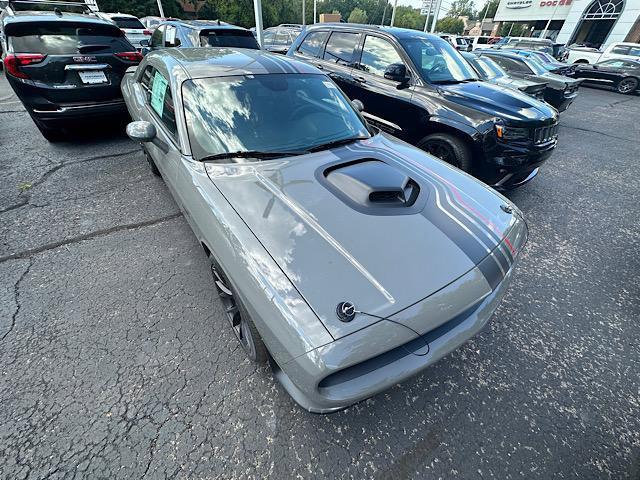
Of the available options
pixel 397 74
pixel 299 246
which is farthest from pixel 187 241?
pixel 397 74

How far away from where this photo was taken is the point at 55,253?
2.53m

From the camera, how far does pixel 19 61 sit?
356cm

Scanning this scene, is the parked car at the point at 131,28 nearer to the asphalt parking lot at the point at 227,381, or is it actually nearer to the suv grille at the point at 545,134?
the asphalt parking lot at the point at 227,381

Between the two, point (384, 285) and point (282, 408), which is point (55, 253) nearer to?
point (282, 408)

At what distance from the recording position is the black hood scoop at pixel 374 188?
167 cm

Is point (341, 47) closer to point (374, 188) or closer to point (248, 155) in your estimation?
point (248, 155)

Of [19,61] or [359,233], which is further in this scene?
[19,61]

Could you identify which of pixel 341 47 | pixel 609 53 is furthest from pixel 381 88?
pixel 609 53

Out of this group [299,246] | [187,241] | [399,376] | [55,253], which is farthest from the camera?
[187,241]

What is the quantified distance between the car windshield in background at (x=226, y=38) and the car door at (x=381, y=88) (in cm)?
349

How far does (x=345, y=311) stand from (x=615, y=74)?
17.7 meters

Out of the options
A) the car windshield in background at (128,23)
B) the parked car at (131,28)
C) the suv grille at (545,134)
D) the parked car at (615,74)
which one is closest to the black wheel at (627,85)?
the parked car at (615,74)

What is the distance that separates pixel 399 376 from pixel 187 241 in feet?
7.41

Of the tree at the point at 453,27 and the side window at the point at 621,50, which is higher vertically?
the side window at the point at 621,50
